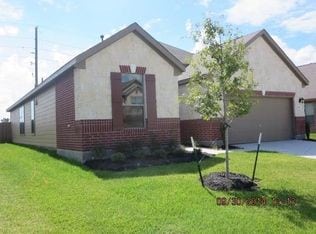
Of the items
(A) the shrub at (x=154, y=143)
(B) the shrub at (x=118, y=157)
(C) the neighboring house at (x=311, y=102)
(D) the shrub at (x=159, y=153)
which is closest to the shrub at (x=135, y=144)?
(A) the shrub at (x=154, y=143)

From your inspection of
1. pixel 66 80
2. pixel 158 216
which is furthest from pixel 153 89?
pixel 158 216

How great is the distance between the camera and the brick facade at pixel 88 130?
12820 millimetres

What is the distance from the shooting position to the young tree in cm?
844

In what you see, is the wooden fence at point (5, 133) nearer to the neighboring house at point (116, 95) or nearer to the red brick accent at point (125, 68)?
the neighboring house at point (116, 95)

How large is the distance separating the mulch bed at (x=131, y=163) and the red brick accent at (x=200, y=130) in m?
4.11

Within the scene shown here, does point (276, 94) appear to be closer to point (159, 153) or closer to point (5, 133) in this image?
Result: point (159, 153)

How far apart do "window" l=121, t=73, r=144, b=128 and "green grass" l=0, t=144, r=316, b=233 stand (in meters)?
3.32

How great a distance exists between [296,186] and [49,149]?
12.3m

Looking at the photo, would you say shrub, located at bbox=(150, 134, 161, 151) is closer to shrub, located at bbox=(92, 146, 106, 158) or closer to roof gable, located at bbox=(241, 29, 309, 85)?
shrub, located at bbox=(92, 146, 106, 158)

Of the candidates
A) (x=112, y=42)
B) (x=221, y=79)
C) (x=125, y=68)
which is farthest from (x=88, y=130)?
(x=221, y=79)

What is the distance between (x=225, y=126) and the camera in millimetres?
8672

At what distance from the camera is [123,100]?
44.5ft

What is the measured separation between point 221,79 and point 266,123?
11.4 meters

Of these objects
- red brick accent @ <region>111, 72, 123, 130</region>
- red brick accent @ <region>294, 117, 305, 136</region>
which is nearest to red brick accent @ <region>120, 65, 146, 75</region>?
red brick accent @ <region>111, 72, 123, 130</region>
